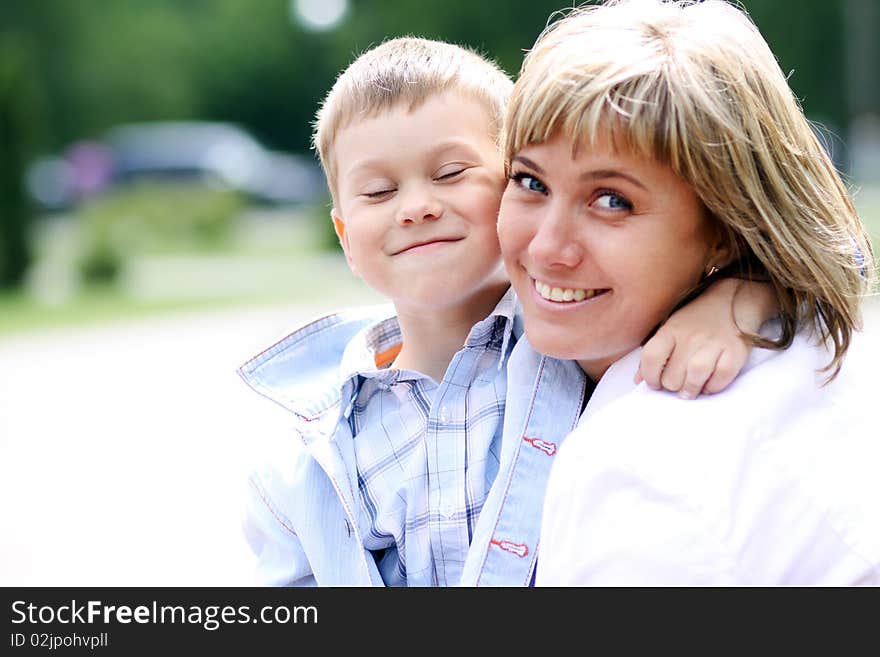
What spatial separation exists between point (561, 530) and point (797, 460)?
1.19 ft

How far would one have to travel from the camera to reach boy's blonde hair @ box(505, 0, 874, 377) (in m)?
1.76

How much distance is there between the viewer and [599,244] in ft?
6.00

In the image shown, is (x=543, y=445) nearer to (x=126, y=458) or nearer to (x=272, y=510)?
(x=272, y=510)

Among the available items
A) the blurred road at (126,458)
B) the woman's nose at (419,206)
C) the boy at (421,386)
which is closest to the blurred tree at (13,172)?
the blurred road at (126,458)

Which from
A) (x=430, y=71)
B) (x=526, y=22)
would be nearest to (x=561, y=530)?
(x=430, y=71)

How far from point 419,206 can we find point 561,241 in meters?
0.41

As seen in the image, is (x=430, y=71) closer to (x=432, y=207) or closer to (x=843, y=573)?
(x=432, y=207)

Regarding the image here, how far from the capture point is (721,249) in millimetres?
1918

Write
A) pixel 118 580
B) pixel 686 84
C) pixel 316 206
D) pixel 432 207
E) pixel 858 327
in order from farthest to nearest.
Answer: pixel 316 206 < pixel 118 580 < pixel 432 207 < pixel 858 327 < pixel 686 84

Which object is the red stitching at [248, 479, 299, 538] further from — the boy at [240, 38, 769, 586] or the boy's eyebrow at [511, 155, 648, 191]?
the boy's eyebrow at [511, 155, 648, 191]

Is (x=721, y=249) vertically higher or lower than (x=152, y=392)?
lower

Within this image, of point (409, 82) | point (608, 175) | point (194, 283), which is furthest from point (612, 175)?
point (194, 283)

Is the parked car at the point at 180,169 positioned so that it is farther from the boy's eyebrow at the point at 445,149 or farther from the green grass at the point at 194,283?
the boy's eyebrow at the point at 445,149

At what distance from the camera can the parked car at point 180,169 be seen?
2612cm
